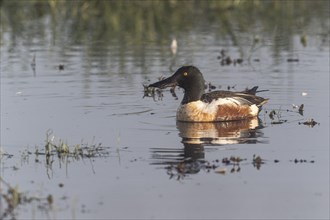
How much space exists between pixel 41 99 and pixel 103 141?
3.23m

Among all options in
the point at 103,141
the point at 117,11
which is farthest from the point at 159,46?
the point at 103,141

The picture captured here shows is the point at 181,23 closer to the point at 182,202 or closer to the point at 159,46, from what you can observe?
the point at 159,46

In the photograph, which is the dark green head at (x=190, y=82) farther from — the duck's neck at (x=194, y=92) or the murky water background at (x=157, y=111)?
the murky water background at (x=157, y=111)

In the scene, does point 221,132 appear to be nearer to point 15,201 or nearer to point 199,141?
point 199,141

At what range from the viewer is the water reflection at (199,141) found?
33.0 ft

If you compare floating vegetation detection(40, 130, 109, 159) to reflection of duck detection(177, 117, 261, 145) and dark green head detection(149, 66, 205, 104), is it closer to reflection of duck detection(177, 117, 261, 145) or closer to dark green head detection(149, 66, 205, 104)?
reflection of duck detection(177, 117, 261, 145)

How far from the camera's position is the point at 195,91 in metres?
13.5

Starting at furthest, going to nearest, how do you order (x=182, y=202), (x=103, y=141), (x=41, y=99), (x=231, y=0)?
1. (x=231, y=0)
2. (x=41, y=99)
3. (x=103, y=141)
4. (x=182, y=202)

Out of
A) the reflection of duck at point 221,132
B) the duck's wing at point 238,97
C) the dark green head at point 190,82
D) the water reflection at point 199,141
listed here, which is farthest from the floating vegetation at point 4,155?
the duck's wing at point 238,97

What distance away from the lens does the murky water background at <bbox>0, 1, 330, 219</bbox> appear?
8.91 metres

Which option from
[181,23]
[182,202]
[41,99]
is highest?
[181,23]

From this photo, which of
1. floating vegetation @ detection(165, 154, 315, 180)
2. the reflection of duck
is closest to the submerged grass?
floating vegetation @ detection(165, 154, 315, 180)

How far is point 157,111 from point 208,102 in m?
0.80

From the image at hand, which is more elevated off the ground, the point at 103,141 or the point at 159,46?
the point at 159,46
